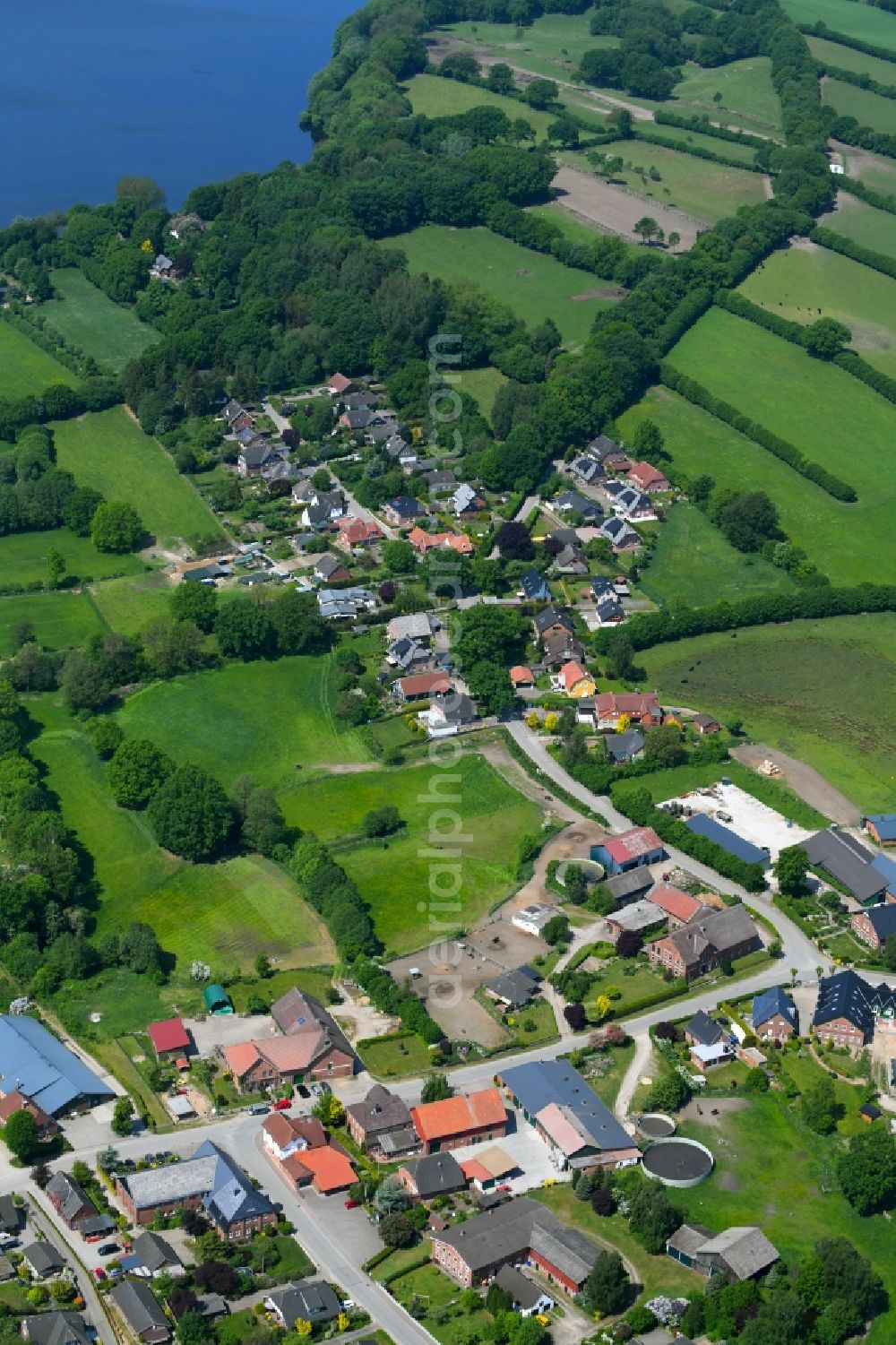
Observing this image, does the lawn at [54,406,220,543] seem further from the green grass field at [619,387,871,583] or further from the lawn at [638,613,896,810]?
the lawn at [638,613,896,810]

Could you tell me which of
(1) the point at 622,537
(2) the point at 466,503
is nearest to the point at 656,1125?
(1) the point at 622,537

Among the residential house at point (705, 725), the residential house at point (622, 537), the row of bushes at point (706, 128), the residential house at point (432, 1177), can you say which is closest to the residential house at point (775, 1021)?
the residential house at point (432, 1177)

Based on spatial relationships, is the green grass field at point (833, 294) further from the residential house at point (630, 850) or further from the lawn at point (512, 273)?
the residential house at point (630, 850)

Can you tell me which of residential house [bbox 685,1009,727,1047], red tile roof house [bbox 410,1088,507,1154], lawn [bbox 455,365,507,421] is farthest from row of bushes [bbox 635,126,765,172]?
red tile roof house [bbox 410,1088,507,1154]

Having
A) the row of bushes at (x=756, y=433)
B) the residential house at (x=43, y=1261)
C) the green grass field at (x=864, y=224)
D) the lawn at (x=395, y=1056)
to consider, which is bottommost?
the lawn at (x=395, y=1056)

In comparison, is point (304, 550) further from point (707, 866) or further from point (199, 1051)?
point (199, 1051)
